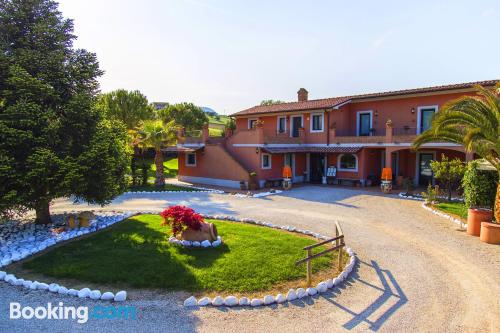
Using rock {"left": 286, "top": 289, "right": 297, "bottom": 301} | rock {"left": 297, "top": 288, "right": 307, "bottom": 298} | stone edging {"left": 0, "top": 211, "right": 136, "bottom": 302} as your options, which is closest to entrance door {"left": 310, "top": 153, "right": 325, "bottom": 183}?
stone edging {"left": 0, "top": 211, "right": 136, "bottom": 302}

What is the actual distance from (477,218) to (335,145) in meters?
A: 13.8

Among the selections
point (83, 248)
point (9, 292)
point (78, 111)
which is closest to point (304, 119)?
point (78, 111)

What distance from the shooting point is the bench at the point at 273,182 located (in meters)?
24.6

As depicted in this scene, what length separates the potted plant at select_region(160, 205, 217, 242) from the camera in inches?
385

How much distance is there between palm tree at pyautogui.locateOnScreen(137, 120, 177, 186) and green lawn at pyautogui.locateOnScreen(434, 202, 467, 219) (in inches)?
645

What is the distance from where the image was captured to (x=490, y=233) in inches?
427

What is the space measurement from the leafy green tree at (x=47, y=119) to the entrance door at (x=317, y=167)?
17778 millimetres

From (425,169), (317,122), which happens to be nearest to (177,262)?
(317,122)

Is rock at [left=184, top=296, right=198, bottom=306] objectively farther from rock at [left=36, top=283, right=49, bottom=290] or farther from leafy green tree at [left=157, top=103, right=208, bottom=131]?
leafy green tree at [left=157, top=103, right=208, bottom=131]

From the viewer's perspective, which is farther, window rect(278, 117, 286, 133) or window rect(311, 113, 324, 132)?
window rect(278, 117, 286, 133)

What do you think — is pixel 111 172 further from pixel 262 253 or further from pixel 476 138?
pixel 476 138

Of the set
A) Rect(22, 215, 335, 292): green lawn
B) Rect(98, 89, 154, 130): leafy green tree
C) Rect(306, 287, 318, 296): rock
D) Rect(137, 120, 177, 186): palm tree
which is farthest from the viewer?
Rect(98, 89, 154, 130): leafy green tree

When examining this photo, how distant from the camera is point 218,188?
24.3 meters

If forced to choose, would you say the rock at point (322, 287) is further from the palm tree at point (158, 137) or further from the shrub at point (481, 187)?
the palm tree at point (158, 137)
